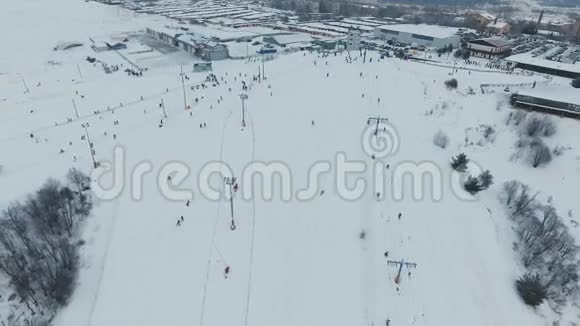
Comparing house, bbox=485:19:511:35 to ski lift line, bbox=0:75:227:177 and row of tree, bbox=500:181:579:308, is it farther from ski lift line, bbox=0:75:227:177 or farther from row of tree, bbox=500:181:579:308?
ski lift line, bbox=0:75:227:177

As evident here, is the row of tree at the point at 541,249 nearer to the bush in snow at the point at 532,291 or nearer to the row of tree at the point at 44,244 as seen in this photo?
the bush in snow at the point at 532,291

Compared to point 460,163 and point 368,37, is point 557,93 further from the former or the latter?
point 368,37

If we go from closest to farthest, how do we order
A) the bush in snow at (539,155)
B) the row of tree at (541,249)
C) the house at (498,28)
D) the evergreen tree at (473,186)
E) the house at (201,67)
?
the row of tree at (541,249) < the evergreen tree at (473,186) < the bush in snow at (539,155) < the house at (201,67) < the house at (498,28)

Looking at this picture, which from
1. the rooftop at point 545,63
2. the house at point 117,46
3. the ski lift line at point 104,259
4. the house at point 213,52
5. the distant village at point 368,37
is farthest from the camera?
the house at point 117,46

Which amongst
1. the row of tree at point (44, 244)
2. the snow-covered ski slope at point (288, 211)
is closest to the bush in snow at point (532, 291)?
the snow-covered ski slope at point (288, 211)

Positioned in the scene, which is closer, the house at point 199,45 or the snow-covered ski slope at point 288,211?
the snow-covered ski slope at point 288,211

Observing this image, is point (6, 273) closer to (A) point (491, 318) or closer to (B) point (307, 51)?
(A) point (491, 318)

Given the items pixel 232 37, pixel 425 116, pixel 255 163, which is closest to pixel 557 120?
pixel 425 116
